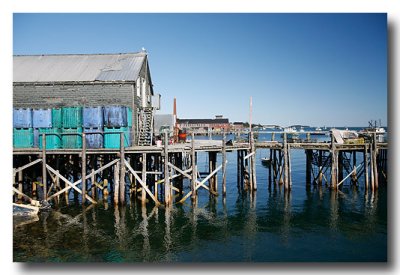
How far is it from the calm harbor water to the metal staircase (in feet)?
15.4

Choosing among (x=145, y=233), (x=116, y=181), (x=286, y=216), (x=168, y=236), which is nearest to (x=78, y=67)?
(x=116, y=181)

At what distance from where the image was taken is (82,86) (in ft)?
68.9

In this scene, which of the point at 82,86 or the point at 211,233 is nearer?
the point at 211,233

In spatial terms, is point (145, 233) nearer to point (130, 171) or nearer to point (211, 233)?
point (211, 233)

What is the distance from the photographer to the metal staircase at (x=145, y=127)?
2286 cm

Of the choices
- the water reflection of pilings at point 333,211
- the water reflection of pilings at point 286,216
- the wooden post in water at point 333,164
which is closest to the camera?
the water reflection of pilings at point 286,216

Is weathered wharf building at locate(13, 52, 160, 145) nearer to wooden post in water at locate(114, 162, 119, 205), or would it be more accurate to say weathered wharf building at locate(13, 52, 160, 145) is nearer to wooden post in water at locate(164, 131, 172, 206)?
wooden post in water at locate(114, 162, 119, 205)

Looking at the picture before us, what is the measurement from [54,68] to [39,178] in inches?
297

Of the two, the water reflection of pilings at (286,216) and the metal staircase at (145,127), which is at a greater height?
the metal staircase at (145,127)

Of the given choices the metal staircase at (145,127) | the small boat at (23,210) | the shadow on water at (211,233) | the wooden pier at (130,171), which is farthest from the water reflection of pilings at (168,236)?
the small boat at (23,210)

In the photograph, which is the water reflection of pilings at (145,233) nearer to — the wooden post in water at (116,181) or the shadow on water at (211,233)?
the shadow on water at (211,233)

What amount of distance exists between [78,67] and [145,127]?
20.1ft

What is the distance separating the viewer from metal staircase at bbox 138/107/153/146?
22.9 m
